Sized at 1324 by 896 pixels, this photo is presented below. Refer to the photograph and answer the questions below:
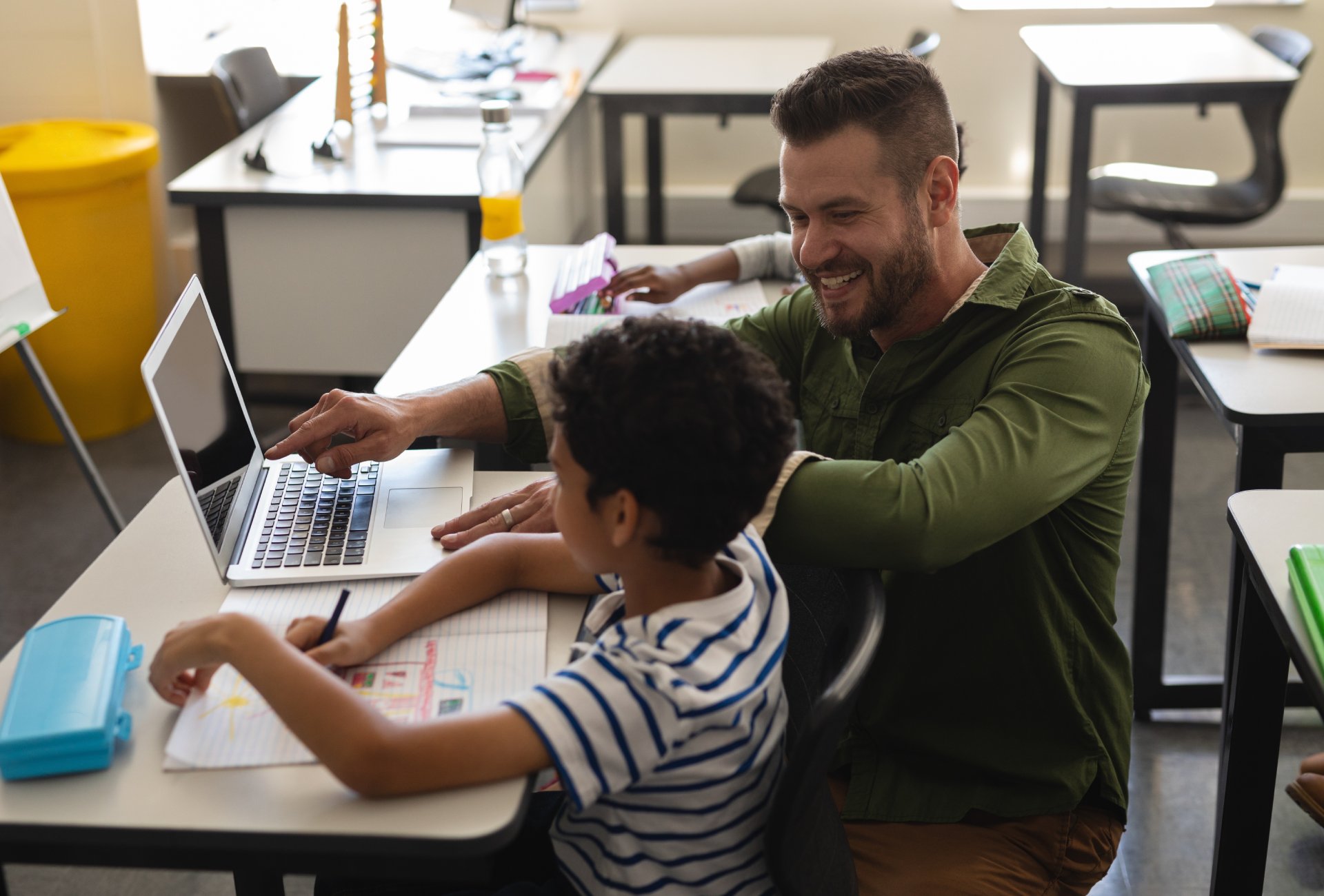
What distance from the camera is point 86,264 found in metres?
3.20

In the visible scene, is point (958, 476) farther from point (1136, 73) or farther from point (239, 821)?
point (1136, 73)

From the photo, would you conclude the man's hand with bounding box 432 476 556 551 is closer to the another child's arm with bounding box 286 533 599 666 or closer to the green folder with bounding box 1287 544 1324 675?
the another child's arm with bounding box 286 533 599 666

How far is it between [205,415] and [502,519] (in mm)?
309

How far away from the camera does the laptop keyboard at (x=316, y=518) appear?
127cm

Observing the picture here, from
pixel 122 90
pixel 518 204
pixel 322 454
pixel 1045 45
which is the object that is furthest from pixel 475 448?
pixel 1045 45

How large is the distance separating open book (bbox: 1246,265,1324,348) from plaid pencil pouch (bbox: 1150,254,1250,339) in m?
0.03

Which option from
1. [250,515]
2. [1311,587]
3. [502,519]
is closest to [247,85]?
[250,515]

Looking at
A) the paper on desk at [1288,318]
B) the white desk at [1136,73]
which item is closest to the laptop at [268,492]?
the paper on desk at [1288,318]

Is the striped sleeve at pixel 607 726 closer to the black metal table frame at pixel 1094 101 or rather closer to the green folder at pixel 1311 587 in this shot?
the green folder at pixel 1311 587

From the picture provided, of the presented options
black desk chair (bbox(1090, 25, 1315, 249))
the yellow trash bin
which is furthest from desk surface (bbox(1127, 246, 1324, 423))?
the yellow trash bin

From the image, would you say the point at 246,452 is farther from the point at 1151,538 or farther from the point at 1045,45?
the point at 1045,45

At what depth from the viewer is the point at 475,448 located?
1.77 metres

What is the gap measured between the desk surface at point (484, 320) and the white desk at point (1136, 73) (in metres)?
1.45

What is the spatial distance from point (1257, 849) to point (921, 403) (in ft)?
2.19
